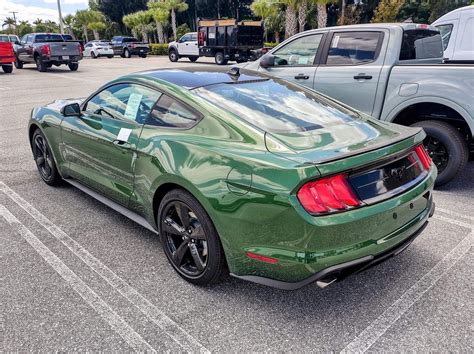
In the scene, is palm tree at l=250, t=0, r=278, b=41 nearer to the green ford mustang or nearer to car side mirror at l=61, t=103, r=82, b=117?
car side mirror at l=61, t=103, r=82, b=117

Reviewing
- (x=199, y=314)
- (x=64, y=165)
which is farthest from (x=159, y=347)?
(x=64, y=165)

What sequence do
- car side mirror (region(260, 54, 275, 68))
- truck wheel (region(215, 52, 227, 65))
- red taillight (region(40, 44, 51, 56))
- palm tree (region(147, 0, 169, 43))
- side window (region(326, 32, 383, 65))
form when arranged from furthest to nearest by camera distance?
palm tree (region(147, 0, 169, 43)) → truck wheel (region(215, 52, 227, 65)) → red taillight (region(40, 44, 51, 56)) → car side mirror (region(260, 54, 275, 68)) → side window (region(326, 32, 383, 65))

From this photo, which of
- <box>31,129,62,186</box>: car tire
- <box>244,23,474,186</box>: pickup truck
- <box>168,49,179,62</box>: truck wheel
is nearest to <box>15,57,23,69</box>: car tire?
<box>168,49,179,62</box>: truck wheel

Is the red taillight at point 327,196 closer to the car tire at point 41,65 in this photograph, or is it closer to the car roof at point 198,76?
the car roof at point 198,76

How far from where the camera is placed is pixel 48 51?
1862 centimetres

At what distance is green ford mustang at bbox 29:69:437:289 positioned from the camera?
7.02 ft

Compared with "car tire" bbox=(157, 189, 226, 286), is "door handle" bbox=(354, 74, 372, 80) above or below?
above

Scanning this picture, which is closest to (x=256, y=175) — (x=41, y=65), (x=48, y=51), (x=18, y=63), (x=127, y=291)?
(x=127, y=291)

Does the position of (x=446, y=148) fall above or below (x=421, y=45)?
below

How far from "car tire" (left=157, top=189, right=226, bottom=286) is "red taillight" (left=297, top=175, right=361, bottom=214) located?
2.23 feet

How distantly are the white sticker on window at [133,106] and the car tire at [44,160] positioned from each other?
1677mm

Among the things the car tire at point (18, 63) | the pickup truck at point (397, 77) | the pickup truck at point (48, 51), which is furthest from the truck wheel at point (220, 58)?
the pickup truck at point (397, 77)

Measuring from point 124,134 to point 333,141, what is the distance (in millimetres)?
1676

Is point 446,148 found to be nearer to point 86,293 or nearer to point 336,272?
point 336,272
